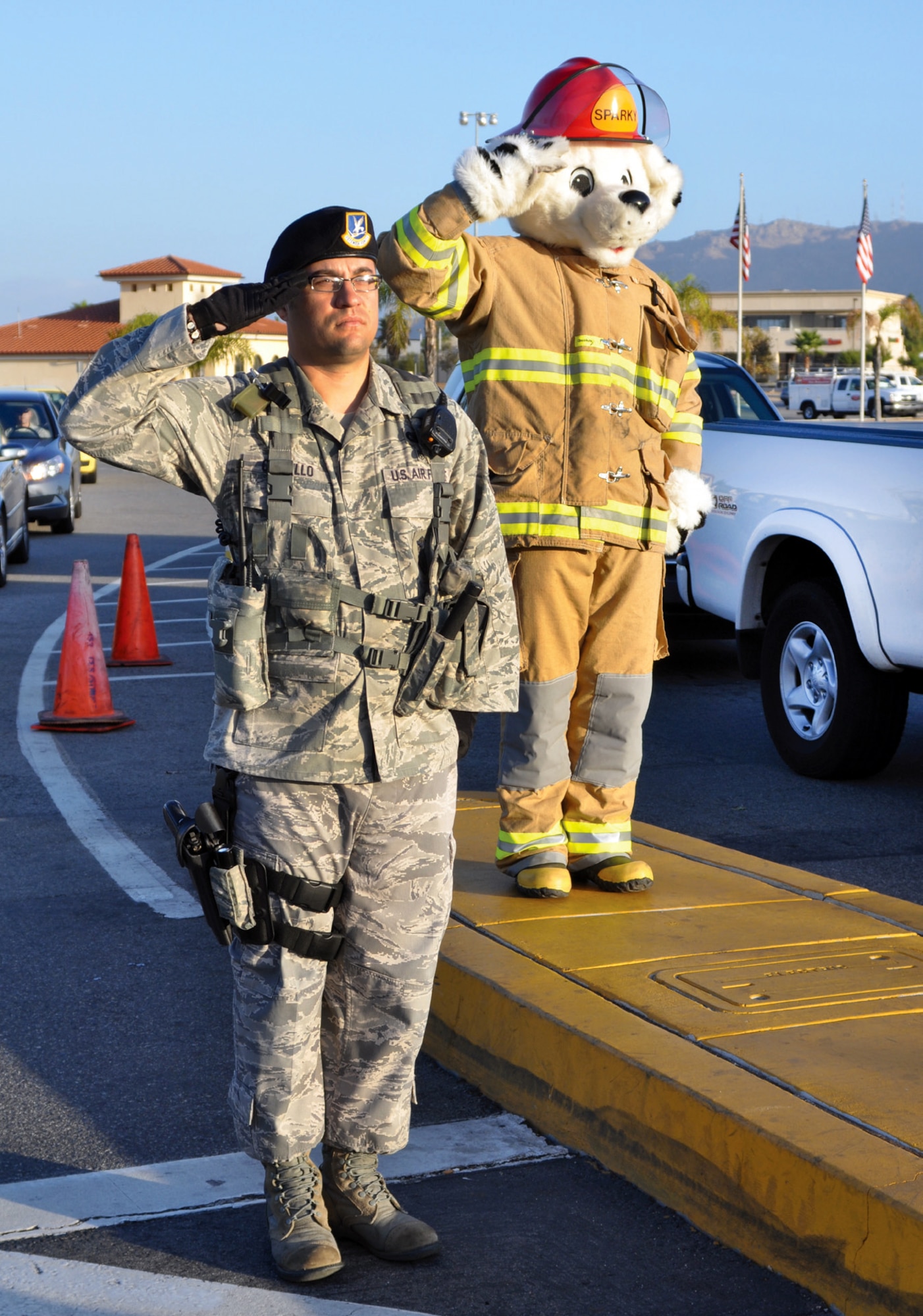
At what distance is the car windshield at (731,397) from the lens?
32.3ft

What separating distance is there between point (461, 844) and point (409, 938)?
7.13 feet

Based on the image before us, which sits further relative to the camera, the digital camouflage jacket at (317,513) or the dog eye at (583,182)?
the dog eye at (583,182)

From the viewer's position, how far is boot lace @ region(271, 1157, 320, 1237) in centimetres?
297

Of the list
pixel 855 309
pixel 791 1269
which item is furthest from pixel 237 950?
pixel 855 309

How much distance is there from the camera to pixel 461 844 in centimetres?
524

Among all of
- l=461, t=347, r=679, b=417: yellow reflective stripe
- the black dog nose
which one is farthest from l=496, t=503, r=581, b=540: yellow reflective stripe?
the black dog nose

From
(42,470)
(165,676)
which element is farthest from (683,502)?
(42,470)

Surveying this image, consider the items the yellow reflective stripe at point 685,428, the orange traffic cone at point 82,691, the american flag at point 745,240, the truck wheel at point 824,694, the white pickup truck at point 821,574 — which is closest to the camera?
the yellow reflective stripe at point 685,428

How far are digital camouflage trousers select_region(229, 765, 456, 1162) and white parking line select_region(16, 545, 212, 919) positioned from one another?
2.14 m

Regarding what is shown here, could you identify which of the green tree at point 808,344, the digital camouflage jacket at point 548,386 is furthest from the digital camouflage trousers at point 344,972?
the green tree at point 808,344

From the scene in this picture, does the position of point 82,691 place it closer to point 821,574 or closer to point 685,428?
point 821,574

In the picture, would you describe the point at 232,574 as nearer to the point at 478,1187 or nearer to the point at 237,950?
the point at 237,950

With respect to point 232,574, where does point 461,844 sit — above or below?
below

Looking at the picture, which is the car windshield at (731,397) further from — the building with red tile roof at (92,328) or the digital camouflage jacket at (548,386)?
the building with red tile roof at (92,328)
